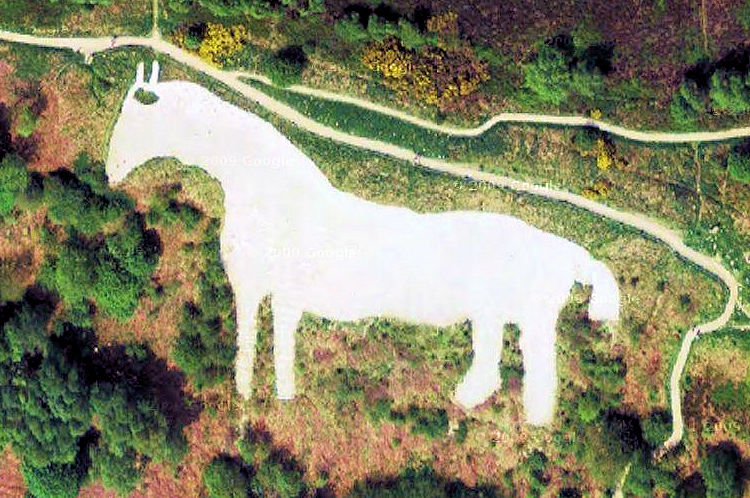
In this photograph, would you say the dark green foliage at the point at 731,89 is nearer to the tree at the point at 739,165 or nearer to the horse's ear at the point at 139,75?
the tree at the point at 739,165

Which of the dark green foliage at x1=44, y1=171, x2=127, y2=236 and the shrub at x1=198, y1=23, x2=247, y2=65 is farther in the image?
the dark green foliage at x1=44, y1=171, x2=127, y2=236

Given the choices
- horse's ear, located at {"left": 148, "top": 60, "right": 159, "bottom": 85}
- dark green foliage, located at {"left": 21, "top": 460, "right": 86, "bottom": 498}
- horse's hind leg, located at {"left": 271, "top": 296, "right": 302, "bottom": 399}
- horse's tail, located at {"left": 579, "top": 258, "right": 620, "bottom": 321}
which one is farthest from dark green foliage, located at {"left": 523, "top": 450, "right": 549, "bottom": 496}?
horse's ear, located at {"left": 148, "top": 60, "right": 159, "bottom": 85}

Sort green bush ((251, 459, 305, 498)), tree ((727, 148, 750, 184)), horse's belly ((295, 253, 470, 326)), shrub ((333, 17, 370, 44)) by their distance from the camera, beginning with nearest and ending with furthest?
tree ((727, 148, 750, 184))
shrub ((333, 17, 370, 44))
horse's belly ((295, 253, 470, 326))
green bush ((251, 459, 305, 498))

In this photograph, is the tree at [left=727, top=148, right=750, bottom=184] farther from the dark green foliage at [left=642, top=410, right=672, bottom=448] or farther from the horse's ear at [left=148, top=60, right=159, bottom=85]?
the horse's ear at [left=148, top=60, right=159, bottom=85]

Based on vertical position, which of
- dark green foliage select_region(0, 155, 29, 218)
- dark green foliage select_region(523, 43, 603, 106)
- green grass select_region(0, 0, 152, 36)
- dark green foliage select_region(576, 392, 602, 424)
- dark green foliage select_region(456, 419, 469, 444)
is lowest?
dark green foliage select_region(456, 419, 469, 444)

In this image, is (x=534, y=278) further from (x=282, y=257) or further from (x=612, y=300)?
(x=282, y=257)

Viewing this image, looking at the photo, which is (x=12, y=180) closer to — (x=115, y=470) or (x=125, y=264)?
(x=125, y=264)
